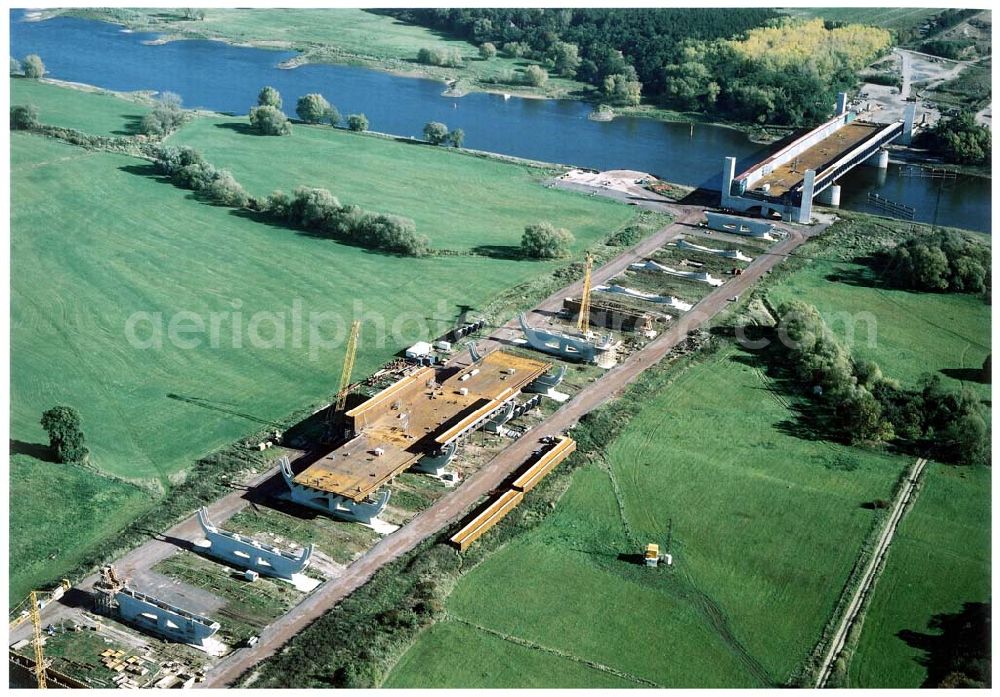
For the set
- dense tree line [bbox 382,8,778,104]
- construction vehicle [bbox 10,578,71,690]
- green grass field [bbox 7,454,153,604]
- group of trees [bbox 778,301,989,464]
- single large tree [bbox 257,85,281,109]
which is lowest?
construction vehicle [bbox 10,578,71,690]

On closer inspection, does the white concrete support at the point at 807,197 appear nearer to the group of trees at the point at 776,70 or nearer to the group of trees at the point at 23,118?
the group of trees at the point at 776,70

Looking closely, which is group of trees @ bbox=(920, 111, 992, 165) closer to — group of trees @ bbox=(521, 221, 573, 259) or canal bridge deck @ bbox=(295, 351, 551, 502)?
group of trees @ bbox=(521, 221, 573, 259)

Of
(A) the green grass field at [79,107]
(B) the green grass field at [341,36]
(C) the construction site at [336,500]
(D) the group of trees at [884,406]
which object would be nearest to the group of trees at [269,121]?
(A) the green grass field at [79,107]

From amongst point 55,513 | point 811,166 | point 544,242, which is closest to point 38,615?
point 55,513

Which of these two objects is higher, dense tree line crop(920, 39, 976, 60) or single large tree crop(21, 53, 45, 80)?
dense tree line crop(920, 39, 976, 60)

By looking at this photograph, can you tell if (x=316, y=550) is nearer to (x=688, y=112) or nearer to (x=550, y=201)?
(x=550, y=201)

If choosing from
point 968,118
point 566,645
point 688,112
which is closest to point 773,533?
point 566,645

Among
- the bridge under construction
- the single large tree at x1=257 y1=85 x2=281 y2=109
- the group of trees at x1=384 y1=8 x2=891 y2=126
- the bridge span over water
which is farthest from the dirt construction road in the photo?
the single large tree at x1=257 y1=85 x2=281 y2=109
